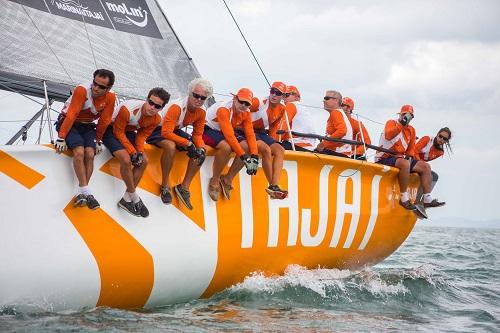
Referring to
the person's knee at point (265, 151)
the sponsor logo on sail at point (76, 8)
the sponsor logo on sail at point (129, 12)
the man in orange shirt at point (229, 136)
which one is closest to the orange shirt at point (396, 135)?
the person's knee at point (265, 151)

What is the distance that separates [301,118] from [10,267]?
4.24 m

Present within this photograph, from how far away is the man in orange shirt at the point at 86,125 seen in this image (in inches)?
222

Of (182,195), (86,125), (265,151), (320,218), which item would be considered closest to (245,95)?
(265,151)

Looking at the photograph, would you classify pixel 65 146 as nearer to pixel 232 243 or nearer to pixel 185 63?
pixel 232 243

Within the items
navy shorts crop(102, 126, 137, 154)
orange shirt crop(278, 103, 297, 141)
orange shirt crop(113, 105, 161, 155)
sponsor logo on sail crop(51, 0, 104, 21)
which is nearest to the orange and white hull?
navy shorts crop(102, 126, 137, 154)

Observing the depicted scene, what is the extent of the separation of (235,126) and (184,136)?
2.09 ft

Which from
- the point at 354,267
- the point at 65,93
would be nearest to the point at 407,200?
the point at 354,267

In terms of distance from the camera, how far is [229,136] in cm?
680

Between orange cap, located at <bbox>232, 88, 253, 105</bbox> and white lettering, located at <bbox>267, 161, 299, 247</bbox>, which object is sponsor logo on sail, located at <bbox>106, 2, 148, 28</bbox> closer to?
orange cap, located at <bbox>232, 88, 253, 105</bbox>

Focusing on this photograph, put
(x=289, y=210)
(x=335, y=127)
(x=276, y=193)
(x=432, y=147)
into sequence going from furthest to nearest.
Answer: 1. (x=432, y=147)
2. (x=335, y=127)
3. (x=289, y=210)
4. (x=276, y=193)

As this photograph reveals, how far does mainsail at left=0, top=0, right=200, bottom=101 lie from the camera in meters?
7.12

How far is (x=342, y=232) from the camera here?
8680 mm

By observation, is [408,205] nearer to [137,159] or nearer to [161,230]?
[161,230]

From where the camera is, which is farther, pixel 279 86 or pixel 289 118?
pixel 289 118
